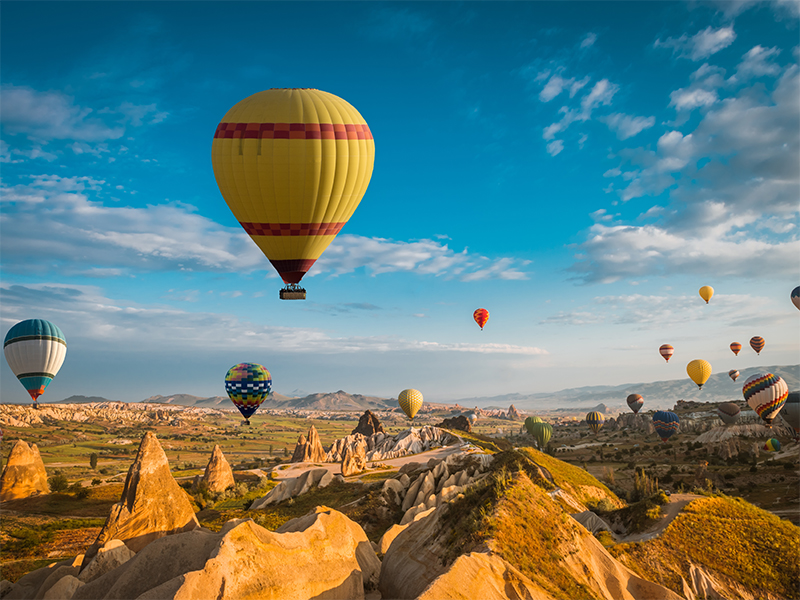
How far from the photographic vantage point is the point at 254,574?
13359mm

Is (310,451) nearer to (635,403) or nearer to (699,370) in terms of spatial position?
(699,370)

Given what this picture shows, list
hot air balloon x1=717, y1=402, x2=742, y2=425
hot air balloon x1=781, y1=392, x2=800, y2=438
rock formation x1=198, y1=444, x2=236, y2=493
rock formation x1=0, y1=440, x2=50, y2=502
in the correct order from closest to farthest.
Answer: rock formation x1=0, y1=440, x2=50, y2=502
rock formation x1=198, y1=444, x2=236, y2=493
hot air balloon x1=781, y1=392, x2=800, y2=438
hot air balloon x1=717, y1=402, x2=742, y2=425

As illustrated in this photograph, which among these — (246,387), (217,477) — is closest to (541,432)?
(246,387)

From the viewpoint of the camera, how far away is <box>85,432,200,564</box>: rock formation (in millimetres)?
29750

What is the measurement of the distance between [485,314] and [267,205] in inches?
2764

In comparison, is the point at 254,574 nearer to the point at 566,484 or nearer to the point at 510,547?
the point at 510,547

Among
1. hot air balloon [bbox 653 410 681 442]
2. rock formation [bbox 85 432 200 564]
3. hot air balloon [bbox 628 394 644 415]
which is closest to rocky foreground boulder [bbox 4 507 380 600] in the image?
rock formation [bbox 85 432 200 564]

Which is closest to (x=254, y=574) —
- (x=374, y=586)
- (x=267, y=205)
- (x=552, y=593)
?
(x=374, y=586)

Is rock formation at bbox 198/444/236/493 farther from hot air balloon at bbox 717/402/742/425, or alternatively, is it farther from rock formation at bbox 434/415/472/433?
hot air balloon at bbox 717/402/742/425

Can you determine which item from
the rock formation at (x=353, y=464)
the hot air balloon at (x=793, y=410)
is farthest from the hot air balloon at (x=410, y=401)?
the hot air balloon at (x=793, y=410)

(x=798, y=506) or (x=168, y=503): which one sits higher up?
(x=168, y=503)

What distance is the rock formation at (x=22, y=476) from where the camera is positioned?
61.6 meters

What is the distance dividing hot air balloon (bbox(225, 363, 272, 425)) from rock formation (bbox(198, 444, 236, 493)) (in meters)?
5.92

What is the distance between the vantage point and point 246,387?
226 feet
